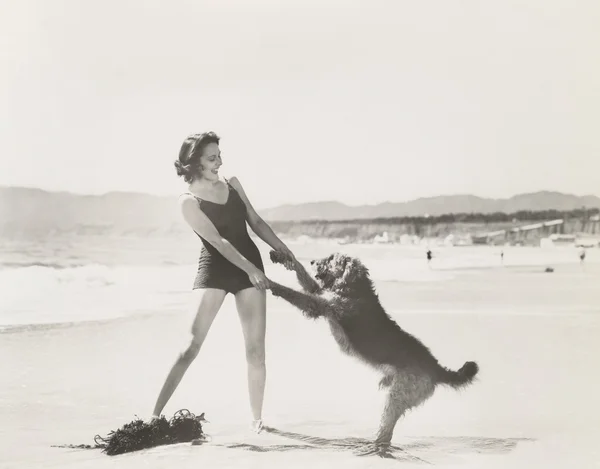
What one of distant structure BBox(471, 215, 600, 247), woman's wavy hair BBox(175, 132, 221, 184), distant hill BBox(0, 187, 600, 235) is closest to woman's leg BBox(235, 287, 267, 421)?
distant hill BBox(0, 187, 600, 235)

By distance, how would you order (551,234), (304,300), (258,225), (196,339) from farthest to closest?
1. (551,234)
2. (258,225)
3. (196,339)
4. (304,300)

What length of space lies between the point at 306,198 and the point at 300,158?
20 cm

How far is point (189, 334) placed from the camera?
273 centimetres

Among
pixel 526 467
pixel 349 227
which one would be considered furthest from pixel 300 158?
pixel 526 467

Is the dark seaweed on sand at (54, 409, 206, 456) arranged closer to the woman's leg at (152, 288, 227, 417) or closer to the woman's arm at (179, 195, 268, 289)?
the woman's leg at (152, 288, 227, 417)

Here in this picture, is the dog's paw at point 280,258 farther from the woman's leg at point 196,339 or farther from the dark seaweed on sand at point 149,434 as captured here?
the dark seaweed on sand at point 149,434

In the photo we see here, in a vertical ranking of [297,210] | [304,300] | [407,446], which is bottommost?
[407,446]

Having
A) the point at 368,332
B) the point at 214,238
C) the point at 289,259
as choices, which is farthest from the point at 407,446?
the point at 214,238

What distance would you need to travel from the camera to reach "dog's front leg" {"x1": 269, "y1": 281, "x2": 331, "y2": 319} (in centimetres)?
262

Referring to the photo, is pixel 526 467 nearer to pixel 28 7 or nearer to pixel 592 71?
pixel 592 71

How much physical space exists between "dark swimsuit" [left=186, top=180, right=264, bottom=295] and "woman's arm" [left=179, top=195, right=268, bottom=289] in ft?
0.07

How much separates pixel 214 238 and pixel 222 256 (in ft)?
0.28

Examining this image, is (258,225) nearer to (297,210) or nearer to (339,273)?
(297,210)

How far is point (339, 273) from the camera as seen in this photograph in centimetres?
268
